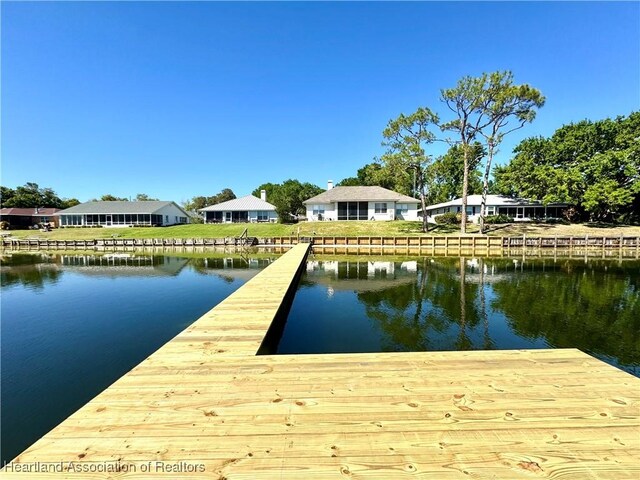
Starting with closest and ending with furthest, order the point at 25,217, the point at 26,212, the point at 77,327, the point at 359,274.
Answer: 1. the point at 77,327
2. the point at 359,274
3. the point at 25,217
4. the point at 26,212

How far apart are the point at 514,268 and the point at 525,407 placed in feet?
58.5

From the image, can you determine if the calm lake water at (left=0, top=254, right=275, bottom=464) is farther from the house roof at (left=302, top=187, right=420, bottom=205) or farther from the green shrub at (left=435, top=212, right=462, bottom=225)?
the green shrub at (left=435, top=212, right=462, bottom=225)

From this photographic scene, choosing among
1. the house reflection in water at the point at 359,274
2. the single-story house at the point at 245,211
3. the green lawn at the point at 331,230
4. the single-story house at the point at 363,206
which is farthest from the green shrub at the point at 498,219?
the single-story house at the point at 245,211

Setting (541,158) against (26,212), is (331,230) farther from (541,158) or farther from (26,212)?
(26,212)

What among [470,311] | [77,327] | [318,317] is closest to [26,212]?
[77,327]

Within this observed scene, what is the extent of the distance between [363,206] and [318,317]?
34107 mm

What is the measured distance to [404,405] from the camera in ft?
11.5

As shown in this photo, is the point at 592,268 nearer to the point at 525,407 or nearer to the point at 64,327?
the point at 525,407

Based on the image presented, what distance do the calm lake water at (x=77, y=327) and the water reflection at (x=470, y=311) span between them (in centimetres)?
353

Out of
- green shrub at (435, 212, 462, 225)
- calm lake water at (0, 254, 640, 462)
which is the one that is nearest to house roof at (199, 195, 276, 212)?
green shrub at (435, 212, 462, 225)

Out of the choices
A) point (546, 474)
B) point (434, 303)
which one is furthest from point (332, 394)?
point (434, 303)

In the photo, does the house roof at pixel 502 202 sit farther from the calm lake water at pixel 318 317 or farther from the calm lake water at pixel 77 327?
the calm lake water at pixel 77 327

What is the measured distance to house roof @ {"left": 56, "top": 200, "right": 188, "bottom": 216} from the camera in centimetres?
4962

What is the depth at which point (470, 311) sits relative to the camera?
393 inches
